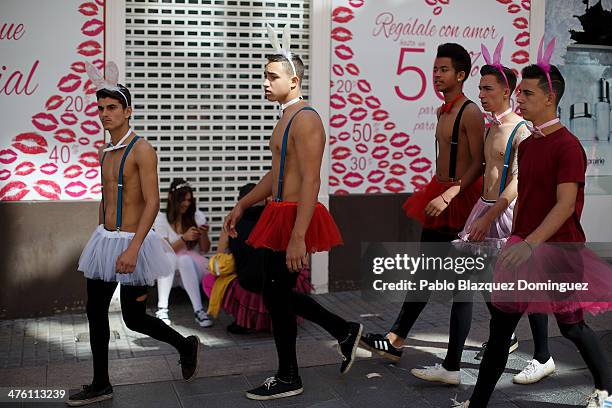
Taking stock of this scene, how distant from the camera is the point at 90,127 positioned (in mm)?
7004

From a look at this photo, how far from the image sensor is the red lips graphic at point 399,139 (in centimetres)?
806

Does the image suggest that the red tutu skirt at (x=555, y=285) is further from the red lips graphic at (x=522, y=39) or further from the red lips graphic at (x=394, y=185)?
the red lips graphic at (x=522, y=39)

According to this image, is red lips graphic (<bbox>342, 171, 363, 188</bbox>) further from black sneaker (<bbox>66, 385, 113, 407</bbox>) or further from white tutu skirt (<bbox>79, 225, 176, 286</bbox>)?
black sneaker (<bbox>66, 385, 113, 407</bbox>)

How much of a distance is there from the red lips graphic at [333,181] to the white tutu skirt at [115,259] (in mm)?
3211

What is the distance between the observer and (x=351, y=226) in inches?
313

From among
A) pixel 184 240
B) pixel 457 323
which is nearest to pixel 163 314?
pixel 184 240

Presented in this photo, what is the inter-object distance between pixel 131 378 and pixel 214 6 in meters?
3.81

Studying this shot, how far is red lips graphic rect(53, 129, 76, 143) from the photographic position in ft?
22.6

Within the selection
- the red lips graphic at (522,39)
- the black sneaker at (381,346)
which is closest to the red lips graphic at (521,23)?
the red lips graphic at (522,39)

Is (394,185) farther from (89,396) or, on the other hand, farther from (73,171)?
(89,396)

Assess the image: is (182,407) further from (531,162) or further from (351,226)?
(351,226)

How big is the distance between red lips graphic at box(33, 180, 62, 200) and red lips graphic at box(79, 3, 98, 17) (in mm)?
1497

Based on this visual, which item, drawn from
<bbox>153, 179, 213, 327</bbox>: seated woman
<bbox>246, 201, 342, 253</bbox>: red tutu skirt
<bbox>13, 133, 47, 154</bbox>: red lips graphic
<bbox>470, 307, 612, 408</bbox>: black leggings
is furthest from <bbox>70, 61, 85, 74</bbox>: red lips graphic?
<bbox>470, 307, 612, 408</bbox>: black leggings

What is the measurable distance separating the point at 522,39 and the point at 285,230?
493 cm
